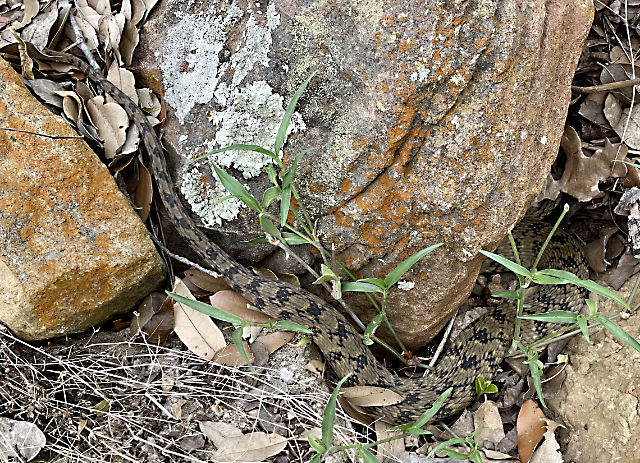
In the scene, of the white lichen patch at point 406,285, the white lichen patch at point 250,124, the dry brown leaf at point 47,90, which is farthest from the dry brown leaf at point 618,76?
the dry brown leaf at point 47,90

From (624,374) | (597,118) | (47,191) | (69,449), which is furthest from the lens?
(597,118)

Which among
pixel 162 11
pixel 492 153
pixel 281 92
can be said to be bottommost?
pixel 492 153

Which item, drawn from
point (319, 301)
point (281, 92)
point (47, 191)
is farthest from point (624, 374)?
point (47, 191)

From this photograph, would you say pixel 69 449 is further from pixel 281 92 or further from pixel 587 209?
pixel 587 209

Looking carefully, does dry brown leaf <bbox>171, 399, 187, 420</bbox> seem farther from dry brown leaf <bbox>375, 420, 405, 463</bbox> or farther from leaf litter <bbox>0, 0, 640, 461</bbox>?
dry brown leaf <bbox>375, 420, 405, 463</bbox>

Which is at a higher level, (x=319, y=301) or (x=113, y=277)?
(x=113, y=277)

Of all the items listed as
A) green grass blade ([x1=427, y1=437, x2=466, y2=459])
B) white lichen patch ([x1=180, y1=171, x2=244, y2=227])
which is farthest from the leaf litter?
green grass blade ([x1=427, y1=437, x2=466, y2=459])

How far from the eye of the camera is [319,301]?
3.40m

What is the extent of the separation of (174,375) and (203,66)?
5.57 feet

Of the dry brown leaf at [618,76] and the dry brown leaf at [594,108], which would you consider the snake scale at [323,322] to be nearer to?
the dry brown leaf at [594,108]

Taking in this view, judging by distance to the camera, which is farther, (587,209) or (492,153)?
(587,209)

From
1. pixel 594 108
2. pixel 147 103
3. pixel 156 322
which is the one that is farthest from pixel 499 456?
pixel 147 103

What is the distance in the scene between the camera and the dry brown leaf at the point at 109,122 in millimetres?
3287

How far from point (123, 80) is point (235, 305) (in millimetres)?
1438
